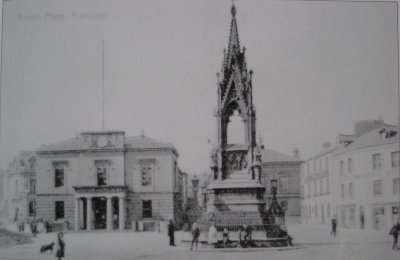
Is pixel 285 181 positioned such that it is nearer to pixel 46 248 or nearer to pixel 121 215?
pixel 121 215

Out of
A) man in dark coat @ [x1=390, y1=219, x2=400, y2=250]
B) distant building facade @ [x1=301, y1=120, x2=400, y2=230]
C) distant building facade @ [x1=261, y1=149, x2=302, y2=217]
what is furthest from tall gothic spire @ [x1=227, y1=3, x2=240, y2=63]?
man in dark coat @ [x1=390, y1=219, x2=400, y2=250]

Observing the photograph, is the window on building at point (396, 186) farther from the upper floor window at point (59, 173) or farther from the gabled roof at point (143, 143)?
the upper floor window at point (59, 173)

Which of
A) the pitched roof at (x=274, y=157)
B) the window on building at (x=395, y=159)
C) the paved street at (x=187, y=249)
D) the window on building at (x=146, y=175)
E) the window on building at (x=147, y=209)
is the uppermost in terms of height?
the pitched roof at (x=274, y=157)

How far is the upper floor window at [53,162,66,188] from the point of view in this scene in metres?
14.4

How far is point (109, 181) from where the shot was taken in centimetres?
1444

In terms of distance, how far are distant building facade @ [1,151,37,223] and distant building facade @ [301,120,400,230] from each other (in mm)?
4568

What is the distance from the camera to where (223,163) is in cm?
1474

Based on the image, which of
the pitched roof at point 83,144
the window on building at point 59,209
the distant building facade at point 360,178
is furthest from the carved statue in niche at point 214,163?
the window on building at point 59,209

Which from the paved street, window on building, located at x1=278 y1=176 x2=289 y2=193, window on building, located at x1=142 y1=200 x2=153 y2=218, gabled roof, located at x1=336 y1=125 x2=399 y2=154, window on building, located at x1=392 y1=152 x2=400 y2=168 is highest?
gabled roof, located at x1=336 y1=125 x2=399 y2=154

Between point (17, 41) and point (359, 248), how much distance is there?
6419mm

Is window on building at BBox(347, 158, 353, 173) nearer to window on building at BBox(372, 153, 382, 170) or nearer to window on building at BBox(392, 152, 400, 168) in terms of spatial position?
window on building at BBox(372, 153, 382, 170)

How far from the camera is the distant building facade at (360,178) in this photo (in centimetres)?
1372

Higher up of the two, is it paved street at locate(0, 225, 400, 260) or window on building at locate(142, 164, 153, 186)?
window on building at locate(142, 164, 153, 186)

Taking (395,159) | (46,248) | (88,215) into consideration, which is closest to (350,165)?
(395,159)
